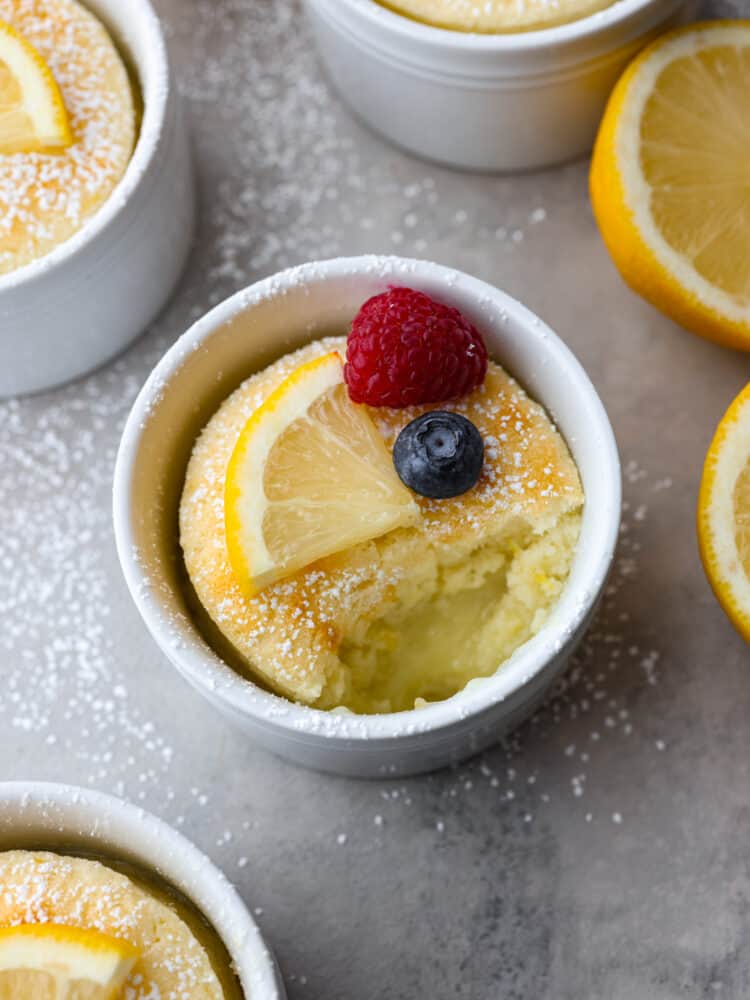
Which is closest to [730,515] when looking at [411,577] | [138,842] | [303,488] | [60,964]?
[411,577]

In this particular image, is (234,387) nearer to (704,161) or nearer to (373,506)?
(373,506)

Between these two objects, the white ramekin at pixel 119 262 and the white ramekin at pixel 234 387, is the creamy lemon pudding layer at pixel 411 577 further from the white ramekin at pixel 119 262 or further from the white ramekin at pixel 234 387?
the white ramekin at pixel 119 262

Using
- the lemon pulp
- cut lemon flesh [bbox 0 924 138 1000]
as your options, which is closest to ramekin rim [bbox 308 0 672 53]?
the lemon pulp

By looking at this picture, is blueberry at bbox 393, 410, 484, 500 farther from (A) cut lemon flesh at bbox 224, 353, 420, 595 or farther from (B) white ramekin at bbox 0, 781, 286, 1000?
(B) white ramekin at bbox 0, 781, 286, 1000

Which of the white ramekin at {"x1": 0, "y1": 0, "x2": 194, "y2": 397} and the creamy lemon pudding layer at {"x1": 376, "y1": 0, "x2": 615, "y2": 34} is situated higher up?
the creamy lemon pudding layer at {"x1": 376, "y1": 0, "x2": 615, "y2": 34}

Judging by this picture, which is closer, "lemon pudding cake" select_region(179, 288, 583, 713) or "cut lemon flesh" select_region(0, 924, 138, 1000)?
"cut lemon flesh" select_region(0, 924, 138, 1000)
